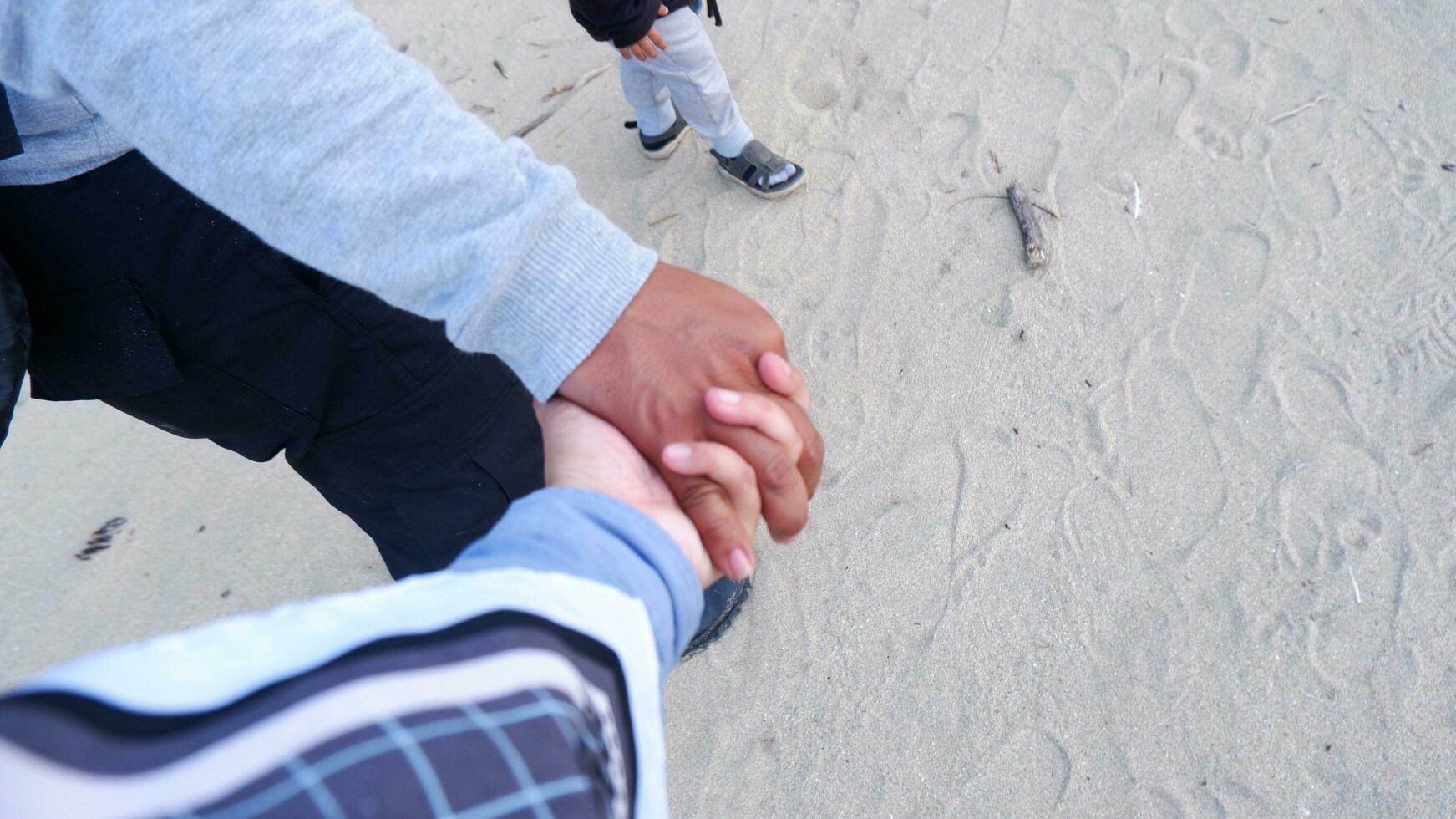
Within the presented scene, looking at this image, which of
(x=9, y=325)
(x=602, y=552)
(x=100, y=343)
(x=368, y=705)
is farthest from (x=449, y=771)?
(x=100, y=343)

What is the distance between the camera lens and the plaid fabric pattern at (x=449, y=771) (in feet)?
1.79

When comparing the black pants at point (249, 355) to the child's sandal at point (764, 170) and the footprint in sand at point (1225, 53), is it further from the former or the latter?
the footprint in sand at point (1225, 53)

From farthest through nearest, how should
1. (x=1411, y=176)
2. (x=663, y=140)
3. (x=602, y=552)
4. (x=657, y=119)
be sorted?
(x=663, y=140) < (x=657, y=119) < (x=1411, y=176) < (x=602, y=552)

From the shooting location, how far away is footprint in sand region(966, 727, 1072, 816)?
1.91m

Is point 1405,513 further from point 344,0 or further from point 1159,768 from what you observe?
point 344,0

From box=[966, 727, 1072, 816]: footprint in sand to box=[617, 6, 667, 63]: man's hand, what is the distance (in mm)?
2127

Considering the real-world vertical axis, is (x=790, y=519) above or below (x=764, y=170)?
above

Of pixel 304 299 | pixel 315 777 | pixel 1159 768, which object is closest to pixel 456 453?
pixel 304 299

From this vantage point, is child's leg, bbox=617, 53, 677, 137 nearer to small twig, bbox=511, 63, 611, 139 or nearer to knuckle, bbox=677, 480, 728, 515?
small twig, bbox=511, 63, 611, 139

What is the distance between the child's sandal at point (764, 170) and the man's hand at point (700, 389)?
187 cm

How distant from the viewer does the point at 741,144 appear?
9.81ft

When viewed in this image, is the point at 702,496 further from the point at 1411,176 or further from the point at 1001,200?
the point at 1411,176

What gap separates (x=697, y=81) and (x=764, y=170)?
15.7 inches

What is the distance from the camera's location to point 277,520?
9.08 ft
